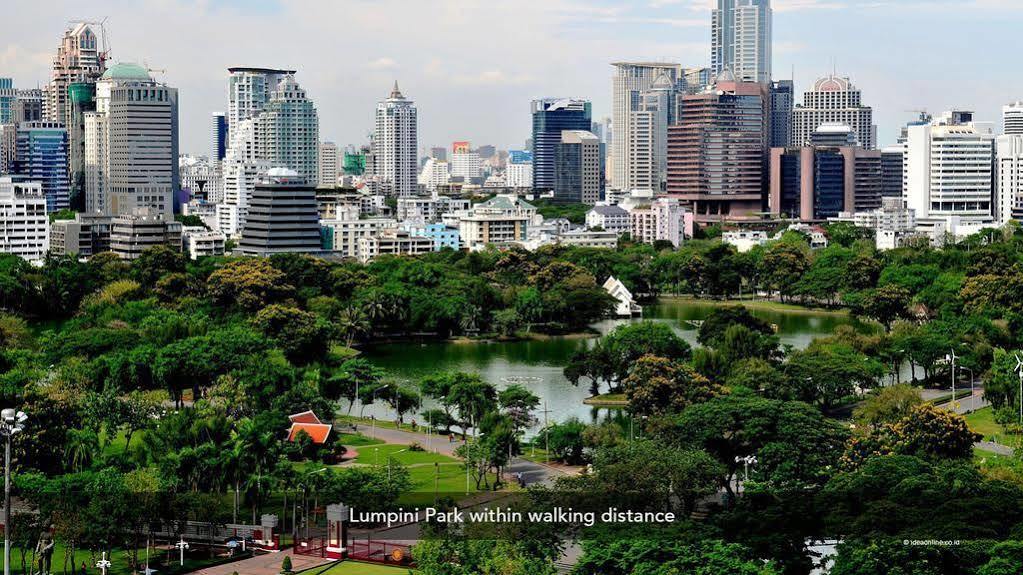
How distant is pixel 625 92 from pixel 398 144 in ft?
47.9

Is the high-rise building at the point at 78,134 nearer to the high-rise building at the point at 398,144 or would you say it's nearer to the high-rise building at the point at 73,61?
the high-rise building at the point at 73,61

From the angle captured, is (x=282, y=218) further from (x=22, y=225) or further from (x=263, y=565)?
(x=263, y=565)

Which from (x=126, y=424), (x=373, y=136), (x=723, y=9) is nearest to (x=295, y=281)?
(x=126, y=424)

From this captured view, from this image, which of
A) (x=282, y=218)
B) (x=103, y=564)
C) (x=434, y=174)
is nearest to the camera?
(x=103, y=564)

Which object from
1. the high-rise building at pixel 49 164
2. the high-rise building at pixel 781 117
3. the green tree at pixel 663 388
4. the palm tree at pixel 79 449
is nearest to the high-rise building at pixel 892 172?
the high-rise building at pixel 781 117

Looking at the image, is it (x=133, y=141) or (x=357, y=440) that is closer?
(x=357, y=440)

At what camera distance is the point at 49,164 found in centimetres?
6719

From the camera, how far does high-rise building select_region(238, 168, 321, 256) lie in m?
44.8

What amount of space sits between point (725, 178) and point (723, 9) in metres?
45.6

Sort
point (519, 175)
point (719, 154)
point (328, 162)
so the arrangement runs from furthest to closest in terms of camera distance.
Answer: point (519, 175) < point (328, 162) < point (719, 154)

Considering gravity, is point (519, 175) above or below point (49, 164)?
above

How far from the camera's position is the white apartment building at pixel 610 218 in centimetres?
6056

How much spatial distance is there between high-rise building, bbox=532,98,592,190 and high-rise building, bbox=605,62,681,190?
234 cm

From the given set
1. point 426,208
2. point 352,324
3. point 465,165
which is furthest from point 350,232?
point 465,165
